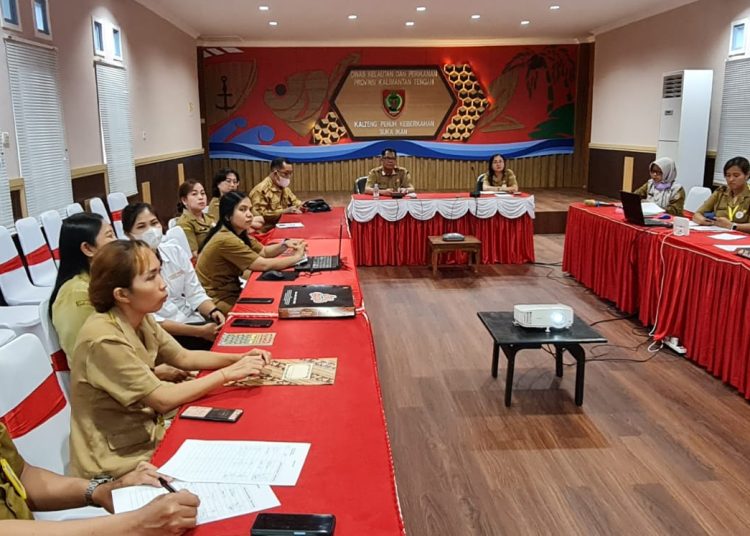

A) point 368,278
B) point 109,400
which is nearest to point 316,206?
point 368,278

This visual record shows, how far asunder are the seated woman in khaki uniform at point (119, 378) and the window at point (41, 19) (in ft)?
13.6

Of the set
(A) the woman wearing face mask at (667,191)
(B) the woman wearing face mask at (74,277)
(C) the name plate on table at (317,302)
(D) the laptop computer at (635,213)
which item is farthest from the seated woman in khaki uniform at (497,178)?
(B) the woman wearing face mask at (74,277)

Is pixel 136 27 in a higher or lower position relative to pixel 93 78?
higher

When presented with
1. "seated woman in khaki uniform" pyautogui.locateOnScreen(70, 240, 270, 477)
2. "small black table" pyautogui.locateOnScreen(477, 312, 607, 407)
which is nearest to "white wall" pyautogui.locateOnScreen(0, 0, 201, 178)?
"seated woman in khaki uniform" pyautogui.locateOnScreen(70, 240, 270, 477)

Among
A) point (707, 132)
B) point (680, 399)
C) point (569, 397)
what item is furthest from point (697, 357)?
point (707, 132)

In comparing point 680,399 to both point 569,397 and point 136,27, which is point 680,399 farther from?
point 136,27

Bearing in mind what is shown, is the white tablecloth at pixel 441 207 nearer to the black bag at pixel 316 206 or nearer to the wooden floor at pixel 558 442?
the black bag at pixel 316 206

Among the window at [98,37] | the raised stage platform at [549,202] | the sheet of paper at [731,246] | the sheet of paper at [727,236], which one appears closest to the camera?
the sheet of paper at [731,246]

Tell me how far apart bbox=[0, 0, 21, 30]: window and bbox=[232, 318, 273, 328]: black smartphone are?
138 inches

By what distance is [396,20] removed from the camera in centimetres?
882

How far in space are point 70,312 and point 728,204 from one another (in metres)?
4.65

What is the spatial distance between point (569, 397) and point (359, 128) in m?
8.46

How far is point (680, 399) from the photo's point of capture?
10.8ft

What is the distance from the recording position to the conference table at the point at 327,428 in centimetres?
122
